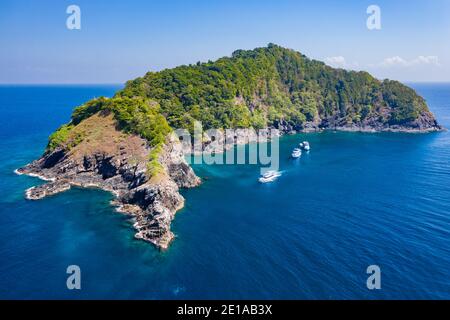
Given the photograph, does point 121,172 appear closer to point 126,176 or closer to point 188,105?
point 126,176

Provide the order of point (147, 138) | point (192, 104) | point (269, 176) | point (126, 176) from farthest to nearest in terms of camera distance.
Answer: point (192, 104) → point (269, 176) → point (147, 138) → point (126, 176)

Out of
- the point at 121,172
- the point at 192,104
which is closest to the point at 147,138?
the point at 121,172

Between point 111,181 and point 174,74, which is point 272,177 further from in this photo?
point 174,74

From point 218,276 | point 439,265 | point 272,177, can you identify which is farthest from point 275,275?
point 272,177

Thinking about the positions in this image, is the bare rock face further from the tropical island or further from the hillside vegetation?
the hillside vegetation

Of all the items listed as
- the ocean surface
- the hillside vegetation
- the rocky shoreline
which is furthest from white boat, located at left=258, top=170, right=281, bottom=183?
the hillside vegetation

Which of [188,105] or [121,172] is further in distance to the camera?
[188,105]
